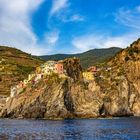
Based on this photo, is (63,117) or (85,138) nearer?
(85,138)

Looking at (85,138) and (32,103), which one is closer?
(85,138)

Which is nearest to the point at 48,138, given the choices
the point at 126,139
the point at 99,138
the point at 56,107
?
the point at 99,138

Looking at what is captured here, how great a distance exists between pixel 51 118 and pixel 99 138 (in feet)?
354

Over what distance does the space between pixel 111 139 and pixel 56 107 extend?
11006 cm

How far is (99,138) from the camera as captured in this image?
301 feet

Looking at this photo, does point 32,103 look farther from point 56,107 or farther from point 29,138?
point 29,138

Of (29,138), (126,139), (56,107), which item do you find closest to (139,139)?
(126,139)

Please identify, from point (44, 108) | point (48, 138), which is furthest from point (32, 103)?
point (48, 138)

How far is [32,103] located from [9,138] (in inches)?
4278

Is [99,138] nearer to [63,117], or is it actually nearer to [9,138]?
[9,138]

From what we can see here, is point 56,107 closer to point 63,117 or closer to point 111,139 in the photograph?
point 63,117

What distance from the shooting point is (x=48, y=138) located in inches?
3627

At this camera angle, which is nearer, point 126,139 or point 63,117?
point 126,139

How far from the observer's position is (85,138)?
9219cm
